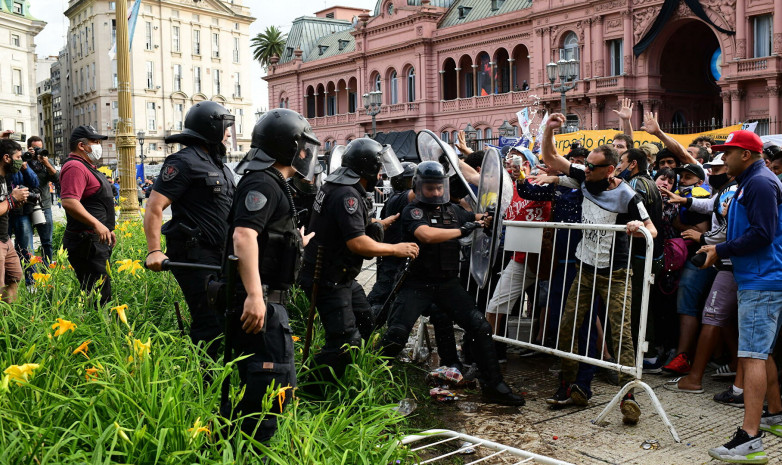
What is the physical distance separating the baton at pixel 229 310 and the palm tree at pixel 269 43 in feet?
247

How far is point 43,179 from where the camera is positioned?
34.3ft

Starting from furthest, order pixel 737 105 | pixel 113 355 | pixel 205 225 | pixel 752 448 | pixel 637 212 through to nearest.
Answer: pixel 737 105 → pixel 637 212 → pixel 205 225 → pixel 752 448 → pixel 113 355

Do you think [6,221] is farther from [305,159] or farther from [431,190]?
[305,159]

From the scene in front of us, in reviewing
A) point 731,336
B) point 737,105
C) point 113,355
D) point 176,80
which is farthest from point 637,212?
point 176,80

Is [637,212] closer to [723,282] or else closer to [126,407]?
[723,282]

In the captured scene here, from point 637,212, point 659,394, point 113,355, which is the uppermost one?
point 637,212

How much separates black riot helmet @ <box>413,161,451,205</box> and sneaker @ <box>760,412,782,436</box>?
2.70 m

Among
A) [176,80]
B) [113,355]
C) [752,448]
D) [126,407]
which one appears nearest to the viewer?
[126,407]

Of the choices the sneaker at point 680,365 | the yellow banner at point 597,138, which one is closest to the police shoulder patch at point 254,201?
the sneaker at point 680,365

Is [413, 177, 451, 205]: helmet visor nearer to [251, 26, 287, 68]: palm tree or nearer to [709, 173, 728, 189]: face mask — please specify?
[709, 173, 728, 189]: face mask

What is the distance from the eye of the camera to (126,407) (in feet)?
10.8

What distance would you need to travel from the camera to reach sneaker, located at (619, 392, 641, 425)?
5094mm

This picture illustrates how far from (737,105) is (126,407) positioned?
104 ft

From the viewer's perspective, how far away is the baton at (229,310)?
3.49 m
